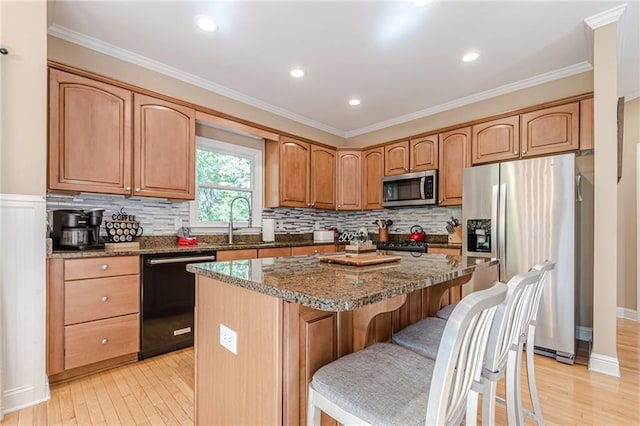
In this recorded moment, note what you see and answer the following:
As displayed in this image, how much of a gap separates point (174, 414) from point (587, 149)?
12.3 feet

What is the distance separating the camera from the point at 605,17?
2.22 m

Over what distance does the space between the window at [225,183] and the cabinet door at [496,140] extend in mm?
2603

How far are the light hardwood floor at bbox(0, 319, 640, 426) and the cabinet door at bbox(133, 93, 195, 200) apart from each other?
4.80 feet

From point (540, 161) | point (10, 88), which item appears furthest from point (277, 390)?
point (540, 161)

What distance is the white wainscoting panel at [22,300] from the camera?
5.97ft

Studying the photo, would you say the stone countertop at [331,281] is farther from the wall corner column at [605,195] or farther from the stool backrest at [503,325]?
the wall corner column at [605,195]

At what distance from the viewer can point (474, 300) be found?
711 mm

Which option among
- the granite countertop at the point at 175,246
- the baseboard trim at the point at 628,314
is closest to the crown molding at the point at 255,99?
the granite countertop at the point at 175,246

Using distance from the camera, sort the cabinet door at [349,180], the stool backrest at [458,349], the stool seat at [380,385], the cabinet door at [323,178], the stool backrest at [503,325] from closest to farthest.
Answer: the stool backrest at [458,349] < the stool seat at [380,385] < the stool backrest at [503,325] < the cabinet door at [323,178] < the cabinet door at [349,180]

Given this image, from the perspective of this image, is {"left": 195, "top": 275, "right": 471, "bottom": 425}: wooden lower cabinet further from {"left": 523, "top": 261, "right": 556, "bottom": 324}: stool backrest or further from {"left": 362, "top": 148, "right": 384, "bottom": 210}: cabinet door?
{"left": 362, "top": 148, "right": 384, "bottom": 210}: cabinet door

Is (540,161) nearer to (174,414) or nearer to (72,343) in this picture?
(174,414)

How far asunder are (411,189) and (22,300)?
372cm

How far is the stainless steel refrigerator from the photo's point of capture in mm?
2465

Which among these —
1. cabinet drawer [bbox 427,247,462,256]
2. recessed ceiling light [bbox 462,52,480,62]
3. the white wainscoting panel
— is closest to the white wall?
the white wainscoting panel
